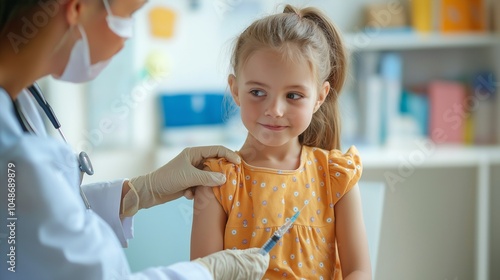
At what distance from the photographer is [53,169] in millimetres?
1096

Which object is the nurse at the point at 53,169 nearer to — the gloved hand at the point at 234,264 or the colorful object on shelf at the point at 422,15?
the gloved hand at the point at 234,264

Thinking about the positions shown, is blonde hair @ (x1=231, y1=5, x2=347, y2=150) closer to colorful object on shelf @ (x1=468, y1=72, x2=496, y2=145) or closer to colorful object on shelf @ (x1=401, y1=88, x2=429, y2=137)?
colorful object on shelf @ (x1=401, y1=88, x2=429, y2=137)

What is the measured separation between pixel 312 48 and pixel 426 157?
5.73ft

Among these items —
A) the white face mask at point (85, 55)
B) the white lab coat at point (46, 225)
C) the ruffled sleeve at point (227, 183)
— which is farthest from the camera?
the ruffled sleeve at point (227, 183)

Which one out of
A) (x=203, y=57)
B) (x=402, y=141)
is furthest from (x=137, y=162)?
(x=402, y=141)

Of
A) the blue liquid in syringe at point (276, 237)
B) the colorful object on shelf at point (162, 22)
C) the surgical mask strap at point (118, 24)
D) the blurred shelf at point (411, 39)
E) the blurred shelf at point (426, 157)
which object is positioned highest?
the colorful object on shelf at point (162, 22)

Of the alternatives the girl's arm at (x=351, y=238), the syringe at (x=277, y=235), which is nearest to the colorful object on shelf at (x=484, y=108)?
the girl's arm at (x=351, y=238)

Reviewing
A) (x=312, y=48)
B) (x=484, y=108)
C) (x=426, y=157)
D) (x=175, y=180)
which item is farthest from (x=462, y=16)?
(x=175, y=180)

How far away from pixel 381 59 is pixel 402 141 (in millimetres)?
434

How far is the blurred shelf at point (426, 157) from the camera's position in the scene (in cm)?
296

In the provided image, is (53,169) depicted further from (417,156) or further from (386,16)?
(386,16)

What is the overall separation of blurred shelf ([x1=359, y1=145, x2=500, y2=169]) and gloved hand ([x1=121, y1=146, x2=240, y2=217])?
5.06ft

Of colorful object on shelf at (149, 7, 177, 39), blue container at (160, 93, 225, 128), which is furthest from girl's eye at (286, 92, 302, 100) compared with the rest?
colorful object on shelf at (149, 7, 177, 39)

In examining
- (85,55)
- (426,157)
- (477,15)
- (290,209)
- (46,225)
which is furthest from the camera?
(477,15)
